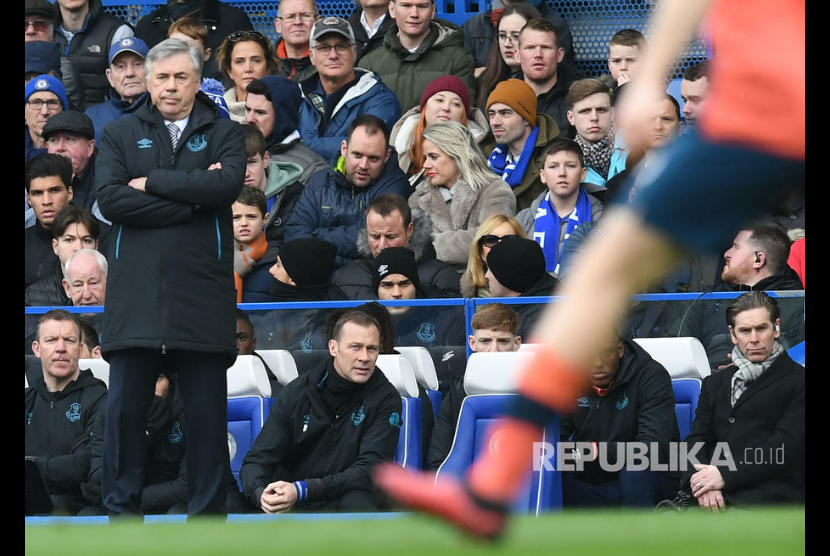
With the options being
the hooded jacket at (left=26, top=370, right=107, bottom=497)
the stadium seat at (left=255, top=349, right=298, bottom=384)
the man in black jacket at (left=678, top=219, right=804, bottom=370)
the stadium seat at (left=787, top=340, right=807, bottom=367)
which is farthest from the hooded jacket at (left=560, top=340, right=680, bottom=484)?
the hooded jacket at (left=26, top=370, right=107, bottom=497)

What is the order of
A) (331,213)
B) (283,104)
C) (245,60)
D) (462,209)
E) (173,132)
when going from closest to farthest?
(173,132), (462,209), (331,213), (283,104), (245,60)

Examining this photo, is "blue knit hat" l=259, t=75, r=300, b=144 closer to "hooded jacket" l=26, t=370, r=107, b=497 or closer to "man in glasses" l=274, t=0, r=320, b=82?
"man in glasses" l=274, t=0, r=320, b=82

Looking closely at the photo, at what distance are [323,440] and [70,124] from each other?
13.5 ft

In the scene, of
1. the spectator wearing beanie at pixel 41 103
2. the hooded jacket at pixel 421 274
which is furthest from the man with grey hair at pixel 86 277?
the spectator wearing beanie at pixel 41 103

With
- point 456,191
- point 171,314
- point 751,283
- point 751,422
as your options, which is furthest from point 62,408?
point 751,283

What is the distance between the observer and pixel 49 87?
11156 mm

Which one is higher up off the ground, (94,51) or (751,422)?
(94,51)

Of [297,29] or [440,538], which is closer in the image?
[440,538]

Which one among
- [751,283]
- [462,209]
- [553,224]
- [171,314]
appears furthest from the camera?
[462,209]

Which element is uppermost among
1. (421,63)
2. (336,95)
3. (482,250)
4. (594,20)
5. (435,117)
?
(594,20)

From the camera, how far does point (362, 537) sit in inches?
152

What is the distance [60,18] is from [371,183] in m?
4.57

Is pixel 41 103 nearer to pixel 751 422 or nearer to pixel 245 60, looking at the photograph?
pixel 245 60
